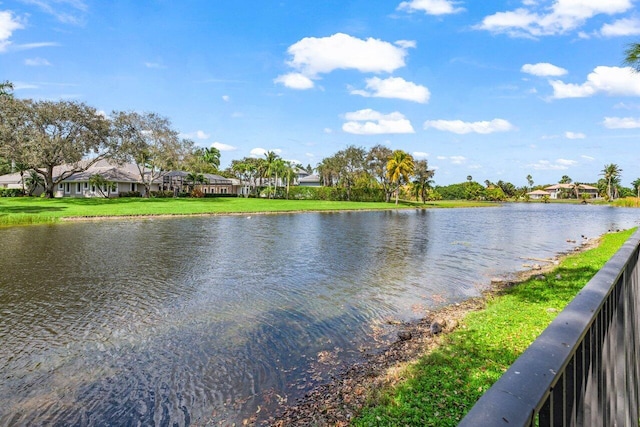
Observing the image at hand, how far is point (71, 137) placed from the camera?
47.3 metres

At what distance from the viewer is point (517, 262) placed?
55.1 ft

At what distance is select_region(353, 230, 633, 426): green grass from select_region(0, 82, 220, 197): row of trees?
50290 mm

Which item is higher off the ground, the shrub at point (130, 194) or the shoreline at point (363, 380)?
the shrub at point (130, 194)

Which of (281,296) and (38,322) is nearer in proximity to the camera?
(38,322)

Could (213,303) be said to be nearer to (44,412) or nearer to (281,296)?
(281,296)

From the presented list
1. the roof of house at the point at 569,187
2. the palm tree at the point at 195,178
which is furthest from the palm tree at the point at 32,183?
the roof of house at the point at 569,187

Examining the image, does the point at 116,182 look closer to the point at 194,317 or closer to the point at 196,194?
the point at 196,194

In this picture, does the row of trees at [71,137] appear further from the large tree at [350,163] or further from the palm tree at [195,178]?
the large tree at [350,163]

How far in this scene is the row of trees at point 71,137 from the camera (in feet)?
141

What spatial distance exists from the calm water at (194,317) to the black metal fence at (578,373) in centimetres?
455

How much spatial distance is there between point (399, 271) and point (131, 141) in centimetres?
5156

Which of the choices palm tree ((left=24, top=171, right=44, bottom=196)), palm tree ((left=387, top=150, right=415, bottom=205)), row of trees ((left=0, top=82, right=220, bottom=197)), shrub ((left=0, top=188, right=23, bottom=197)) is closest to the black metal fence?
row of trees ((left=0, top=82, right=220, bottom=197))

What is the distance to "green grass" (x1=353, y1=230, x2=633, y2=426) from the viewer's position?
191 inches

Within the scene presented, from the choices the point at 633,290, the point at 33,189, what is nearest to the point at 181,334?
the point at 633,290
